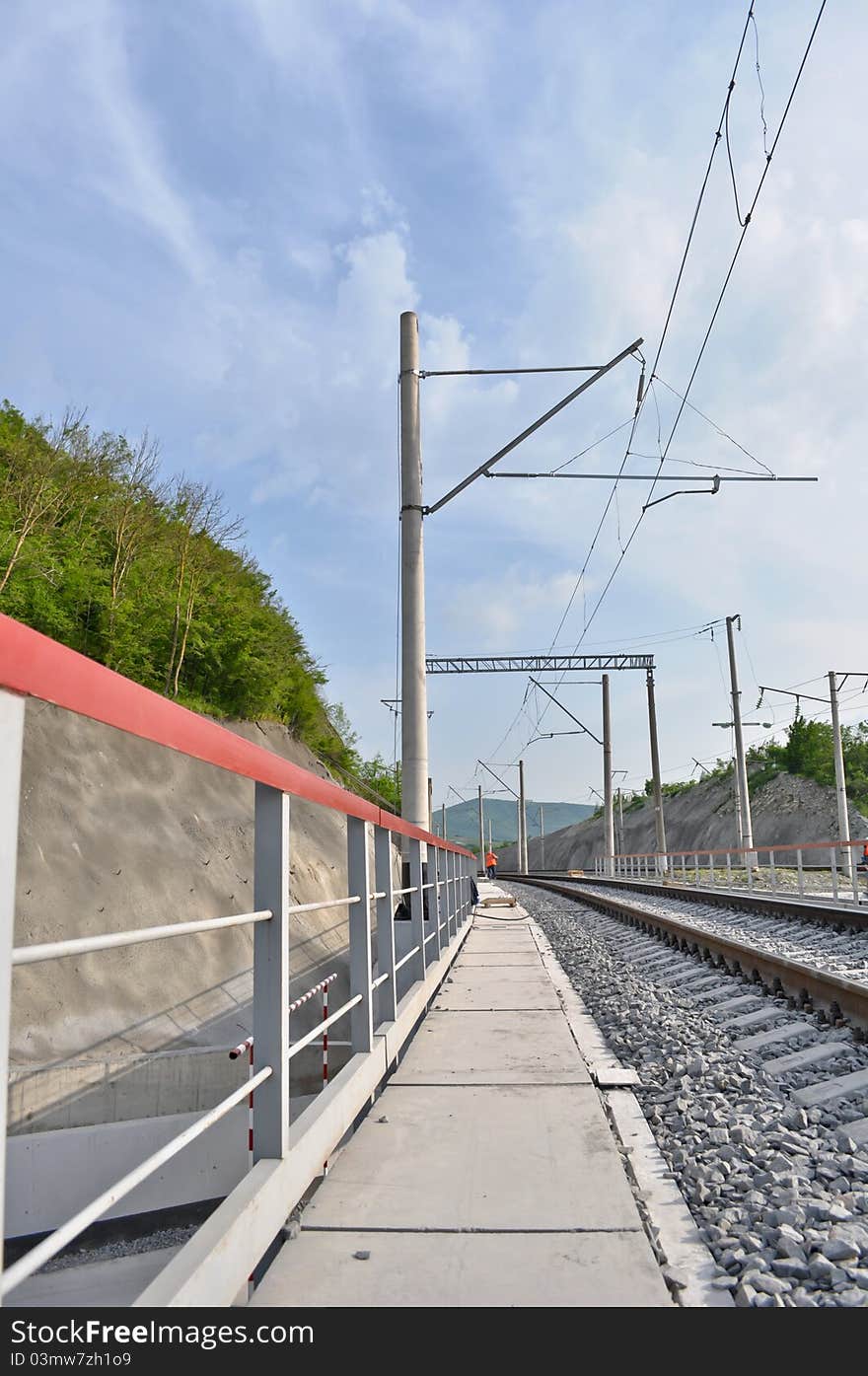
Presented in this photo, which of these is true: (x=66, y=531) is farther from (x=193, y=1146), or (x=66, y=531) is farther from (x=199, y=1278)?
(x=199, y=1278)

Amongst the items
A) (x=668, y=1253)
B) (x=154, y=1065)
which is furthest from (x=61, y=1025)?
(x=668, y=1253)

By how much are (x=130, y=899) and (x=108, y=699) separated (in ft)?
46.4

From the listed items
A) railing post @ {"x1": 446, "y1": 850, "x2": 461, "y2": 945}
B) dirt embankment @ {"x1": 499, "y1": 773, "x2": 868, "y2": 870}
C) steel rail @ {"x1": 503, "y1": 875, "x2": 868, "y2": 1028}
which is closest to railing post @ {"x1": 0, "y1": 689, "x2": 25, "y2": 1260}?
steel rail @ {"x1": 503, "y1": 875, "x2": 868, "y2": 1028}

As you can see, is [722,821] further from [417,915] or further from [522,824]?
[417,915]

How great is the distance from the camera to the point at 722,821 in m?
83.2

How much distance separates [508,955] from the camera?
11.2 metres

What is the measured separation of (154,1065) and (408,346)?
989 cm

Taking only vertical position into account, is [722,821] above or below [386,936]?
above

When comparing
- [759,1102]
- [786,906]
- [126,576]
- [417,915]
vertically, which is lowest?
[759,1102]

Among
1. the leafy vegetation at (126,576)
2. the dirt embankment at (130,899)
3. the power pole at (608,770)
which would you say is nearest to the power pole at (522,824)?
the power pole at (608,770)

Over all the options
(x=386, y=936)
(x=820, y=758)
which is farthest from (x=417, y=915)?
(x=820, y=758)

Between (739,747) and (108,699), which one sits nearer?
(108,699)

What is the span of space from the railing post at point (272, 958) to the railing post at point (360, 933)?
1.22 metres

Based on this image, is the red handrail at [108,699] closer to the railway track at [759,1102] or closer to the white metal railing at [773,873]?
the railway track at [759,1102]
